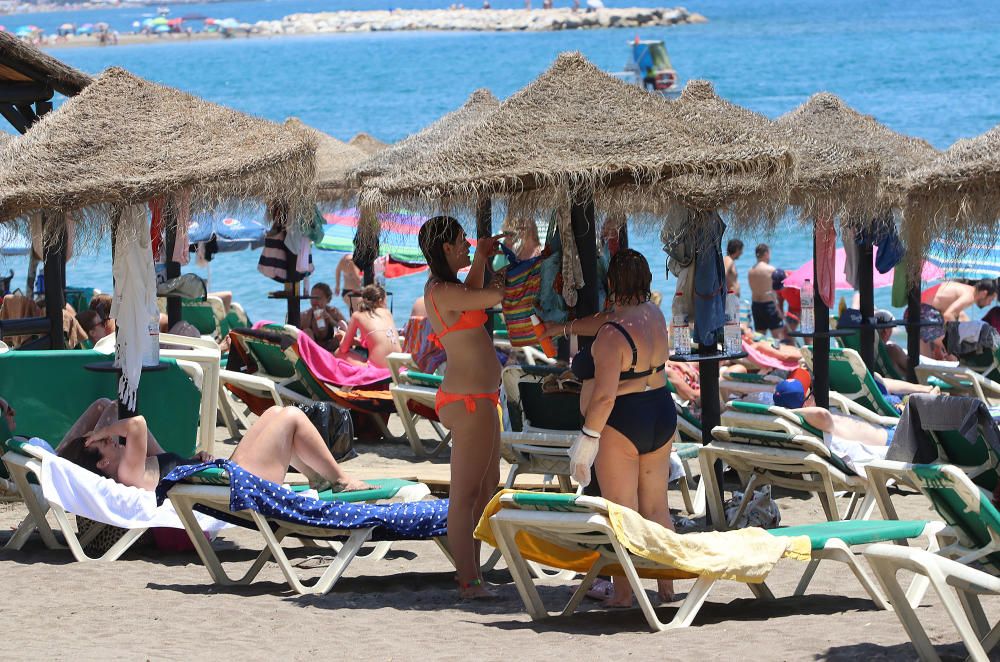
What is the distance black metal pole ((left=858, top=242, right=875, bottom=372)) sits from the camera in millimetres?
9836

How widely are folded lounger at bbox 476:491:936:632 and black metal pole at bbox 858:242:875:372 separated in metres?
5.02

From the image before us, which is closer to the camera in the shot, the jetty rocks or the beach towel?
the beach towel

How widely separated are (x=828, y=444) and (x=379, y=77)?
220 ft

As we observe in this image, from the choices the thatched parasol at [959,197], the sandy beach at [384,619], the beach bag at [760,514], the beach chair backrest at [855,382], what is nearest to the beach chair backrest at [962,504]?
the sandy beach at [384,619]

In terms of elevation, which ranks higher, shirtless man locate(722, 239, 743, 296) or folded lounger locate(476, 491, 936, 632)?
shirtless man locate(722, 239, 743, 296)

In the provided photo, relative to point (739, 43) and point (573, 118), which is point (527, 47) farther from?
point (573, 118)

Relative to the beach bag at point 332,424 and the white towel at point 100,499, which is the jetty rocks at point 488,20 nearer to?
the beach bag at point 332,424

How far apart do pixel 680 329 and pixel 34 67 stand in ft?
15.4

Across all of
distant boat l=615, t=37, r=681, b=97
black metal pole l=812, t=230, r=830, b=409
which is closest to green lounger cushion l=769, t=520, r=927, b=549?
black metal pole l=812, t=230, r=830, b=409

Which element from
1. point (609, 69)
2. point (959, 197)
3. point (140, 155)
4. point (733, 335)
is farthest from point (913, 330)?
point (609, 69)

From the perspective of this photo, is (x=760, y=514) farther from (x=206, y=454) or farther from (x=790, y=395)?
(x=206, y=454)

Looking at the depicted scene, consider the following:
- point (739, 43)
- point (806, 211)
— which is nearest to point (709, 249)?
point (806, 211)

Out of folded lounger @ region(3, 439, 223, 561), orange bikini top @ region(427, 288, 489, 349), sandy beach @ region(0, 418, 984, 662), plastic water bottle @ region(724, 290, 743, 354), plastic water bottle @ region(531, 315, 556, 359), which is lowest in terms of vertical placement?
sandy beach @ region(0, 418, 984, 662)

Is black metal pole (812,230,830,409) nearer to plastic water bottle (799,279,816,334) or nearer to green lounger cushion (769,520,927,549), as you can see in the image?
plastic water bottle (799,279,816,334)
